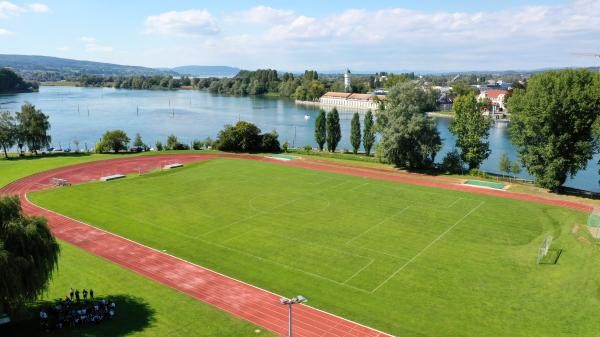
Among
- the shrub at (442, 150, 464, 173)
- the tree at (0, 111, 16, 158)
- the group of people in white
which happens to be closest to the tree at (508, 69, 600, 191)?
the shrub at (442, 150, 464, 173)

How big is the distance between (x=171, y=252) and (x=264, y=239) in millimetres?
7087

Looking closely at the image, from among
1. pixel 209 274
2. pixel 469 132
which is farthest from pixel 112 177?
pixel 469 132

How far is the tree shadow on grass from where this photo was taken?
2195 cm

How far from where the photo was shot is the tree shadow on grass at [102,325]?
2195 centimetres

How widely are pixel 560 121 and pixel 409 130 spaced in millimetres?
17415

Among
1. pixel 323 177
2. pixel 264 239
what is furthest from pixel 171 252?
pixel 323 177

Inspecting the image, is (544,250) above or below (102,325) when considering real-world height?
above

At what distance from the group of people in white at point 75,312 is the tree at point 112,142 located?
54.0 m

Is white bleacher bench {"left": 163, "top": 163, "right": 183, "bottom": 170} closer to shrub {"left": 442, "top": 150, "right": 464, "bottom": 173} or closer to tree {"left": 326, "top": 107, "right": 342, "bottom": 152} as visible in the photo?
tree {"left": 326, "top": 107, "right": 342, "bottom": 152}

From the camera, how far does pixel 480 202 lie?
4441 centimetres

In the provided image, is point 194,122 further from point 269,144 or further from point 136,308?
point 136,308

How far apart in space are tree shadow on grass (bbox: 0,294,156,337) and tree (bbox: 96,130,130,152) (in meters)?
53.2

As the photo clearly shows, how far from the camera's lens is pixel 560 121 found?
1768 inches

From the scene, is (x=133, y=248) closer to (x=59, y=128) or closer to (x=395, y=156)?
(x=395, y=156)
